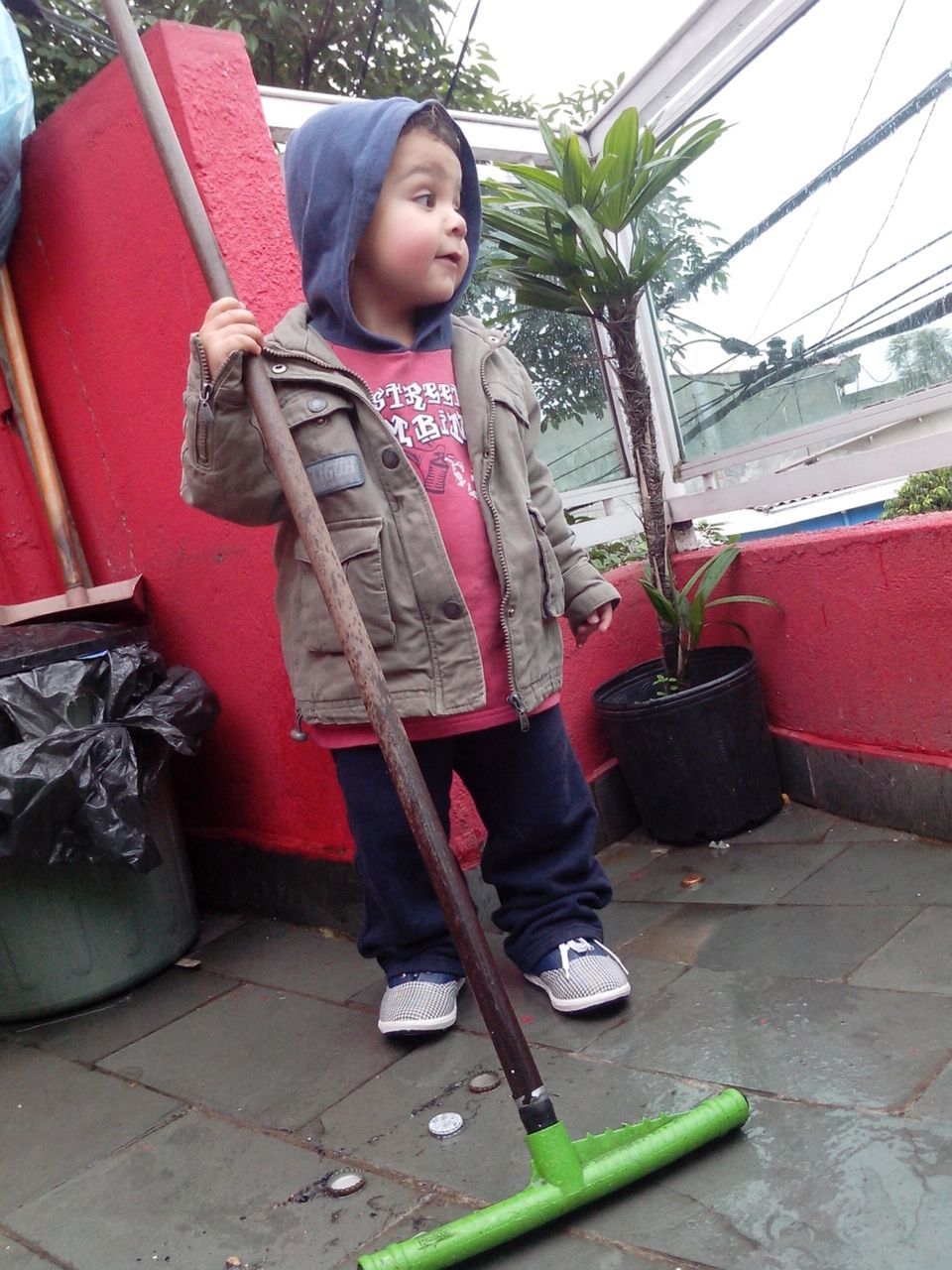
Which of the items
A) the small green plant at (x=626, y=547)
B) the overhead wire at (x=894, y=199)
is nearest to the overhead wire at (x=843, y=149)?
the overhead wire at (x=894, y=199)

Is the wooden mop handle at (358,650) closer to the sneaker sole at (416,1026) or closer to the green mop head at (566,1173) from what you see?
the green mop head at (566,1173)

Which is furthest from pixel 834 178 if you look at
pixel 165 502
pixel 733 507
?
pixel 165 502

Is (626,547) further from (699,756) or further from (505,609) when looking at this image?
(505,609)

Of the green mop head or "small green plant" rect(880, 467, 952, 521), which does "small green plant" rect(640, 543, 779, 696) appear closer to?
"small green plant" rect(880, 467, 952, 521)

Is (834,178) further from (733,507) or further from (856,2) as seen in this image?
(733,507)

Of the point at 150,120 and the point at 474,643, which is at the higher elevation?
the point at 150,120

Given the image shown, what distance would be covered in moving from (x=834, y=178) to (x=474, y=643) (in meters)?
1.75

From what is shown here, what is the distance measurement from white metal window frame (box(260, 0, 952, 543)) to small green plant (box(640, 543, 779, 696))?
0.32 meters

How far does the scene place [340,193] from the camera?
1.98 metres

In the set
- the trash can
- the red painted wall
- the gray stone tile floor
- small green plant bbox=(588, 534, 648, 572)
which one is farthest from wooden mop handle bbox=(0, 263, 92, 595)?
small green plant bbox=(588, 534, 648, 572)

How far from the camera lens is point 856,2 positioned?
269 centimetres

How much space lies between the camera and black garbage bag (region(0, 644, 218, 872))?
7.61ft

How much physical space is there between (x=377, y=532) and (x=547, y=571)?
0.38 metres

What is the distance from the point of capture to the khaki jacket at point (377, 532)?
1.95m
